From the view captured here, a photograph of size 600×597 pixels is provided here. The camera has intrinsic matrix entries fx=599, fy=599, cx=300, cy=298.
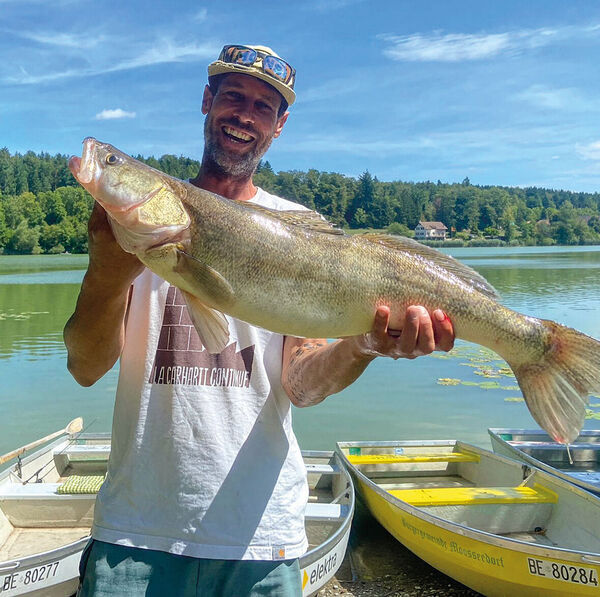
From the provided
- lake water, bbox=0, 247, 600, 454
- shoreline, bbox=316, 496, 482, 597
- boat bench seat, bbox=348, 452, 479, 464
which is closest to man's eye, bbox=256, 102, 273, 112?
shoreline, bbox=316, 496, 482, 597

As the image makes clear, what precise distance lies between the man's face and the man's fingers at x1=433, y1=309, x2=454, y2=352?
1.35m

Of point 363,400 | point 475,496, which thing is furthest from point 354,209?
point 475,496

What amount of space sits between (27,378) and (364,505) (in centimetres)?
1361

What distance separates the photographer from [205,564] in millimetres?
2562

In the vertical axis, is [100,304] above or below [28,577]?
above

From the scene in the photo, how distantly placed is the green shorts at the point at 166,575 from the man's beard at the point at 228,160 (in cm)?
197

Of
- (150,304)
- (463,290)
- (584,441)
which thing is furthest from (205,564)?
(584,441)

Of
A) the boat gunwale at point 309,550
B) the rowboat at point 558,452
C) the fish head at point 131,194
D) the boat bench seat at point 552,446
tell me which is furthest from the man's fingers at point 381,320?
the boat bench seat at point 552,446

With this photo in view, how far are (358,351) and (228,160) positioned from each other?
1324mm

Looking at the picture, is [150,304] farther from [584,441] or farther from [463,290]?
[584,441]

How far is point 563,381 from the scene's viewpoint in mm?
2869

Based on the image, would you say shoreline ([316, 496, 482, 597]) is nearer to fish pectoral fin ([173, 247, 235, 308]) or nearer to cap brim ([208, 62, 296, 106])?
fish pectoral fin ([173, 247, 235, 308])

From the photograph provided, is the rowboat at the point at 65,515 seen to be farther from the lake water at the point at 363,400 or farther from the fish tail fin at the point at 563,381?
the fish tail fin at the point at 563,381

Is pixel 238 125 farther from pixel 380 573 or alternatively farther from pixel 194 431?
pixel 380 573
